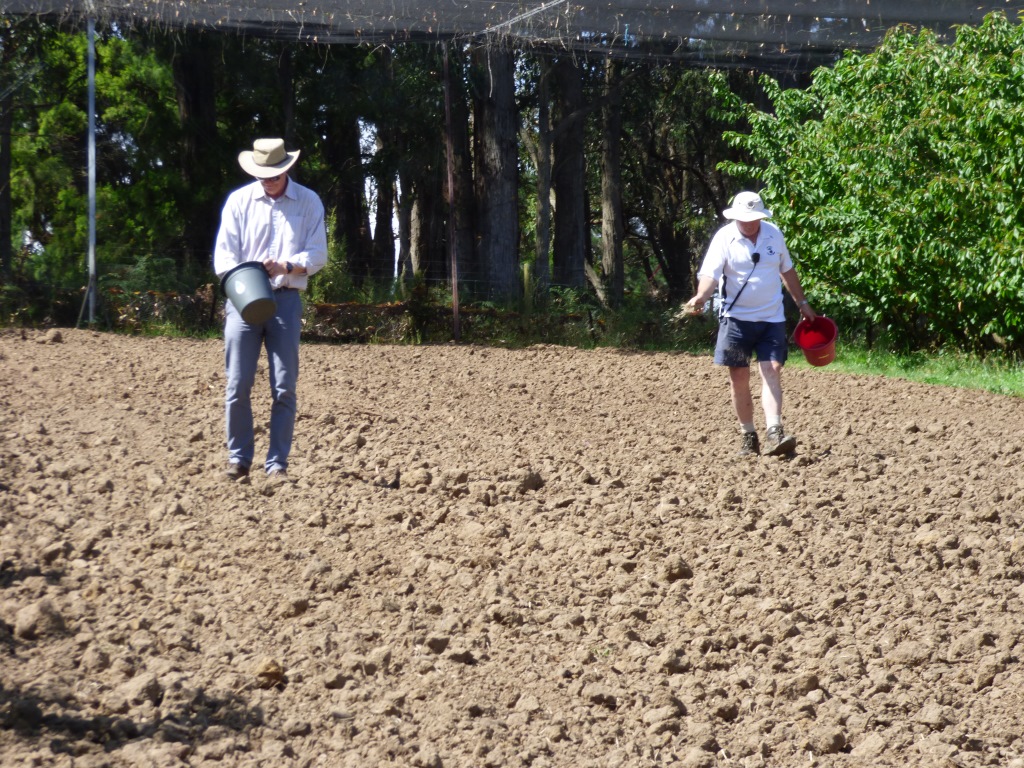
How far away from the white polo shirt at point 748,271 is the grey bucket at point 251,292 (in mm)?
2695

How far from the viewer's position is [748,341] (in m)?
7.48

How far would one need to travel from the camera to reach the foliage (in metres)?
12.8

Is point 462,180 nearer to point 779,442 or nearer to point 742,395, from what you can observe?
Answer: point 742,395

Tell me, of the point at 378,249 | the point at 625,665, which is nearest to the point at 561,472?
the point at 625,665

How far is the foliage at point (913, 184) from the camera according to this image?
12828 mm

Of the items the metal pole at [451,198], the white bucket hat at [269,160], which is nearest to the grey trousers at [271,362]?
the white bucket hat at [269,160]

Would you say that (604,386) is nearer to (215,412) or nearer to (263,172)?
Result: (215,412)

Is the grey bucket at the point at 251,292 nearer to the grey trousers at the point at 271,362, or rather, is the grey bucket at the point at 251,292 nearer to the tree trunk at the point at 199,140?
the grey trousers at the point at 271,362

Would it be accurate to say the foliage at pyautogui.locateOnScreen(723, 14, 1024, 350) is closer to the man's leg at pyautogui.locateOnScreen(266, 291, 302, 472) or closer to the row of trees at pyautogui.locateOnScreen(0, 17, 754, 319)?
the row of trees at pyautogui.locateOnScreen(0, 17, 754, 319)

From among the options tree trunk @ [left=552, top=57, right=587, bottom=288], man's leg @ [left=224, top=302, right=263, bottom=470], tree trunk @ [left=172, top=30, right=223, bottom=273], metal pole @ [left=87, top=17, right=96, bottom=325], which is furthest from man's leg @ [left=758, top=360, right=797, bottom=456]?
tree trunk @ [left=552, top=57, right=587, bottom=288]

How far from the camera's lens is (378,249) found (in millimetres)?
26344

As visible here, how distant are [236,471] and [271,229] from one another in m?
1.24

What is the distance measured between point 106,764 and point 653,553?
279cm

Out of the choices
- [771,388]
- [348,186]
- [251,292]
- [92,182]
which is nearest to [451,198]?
[92,182]
